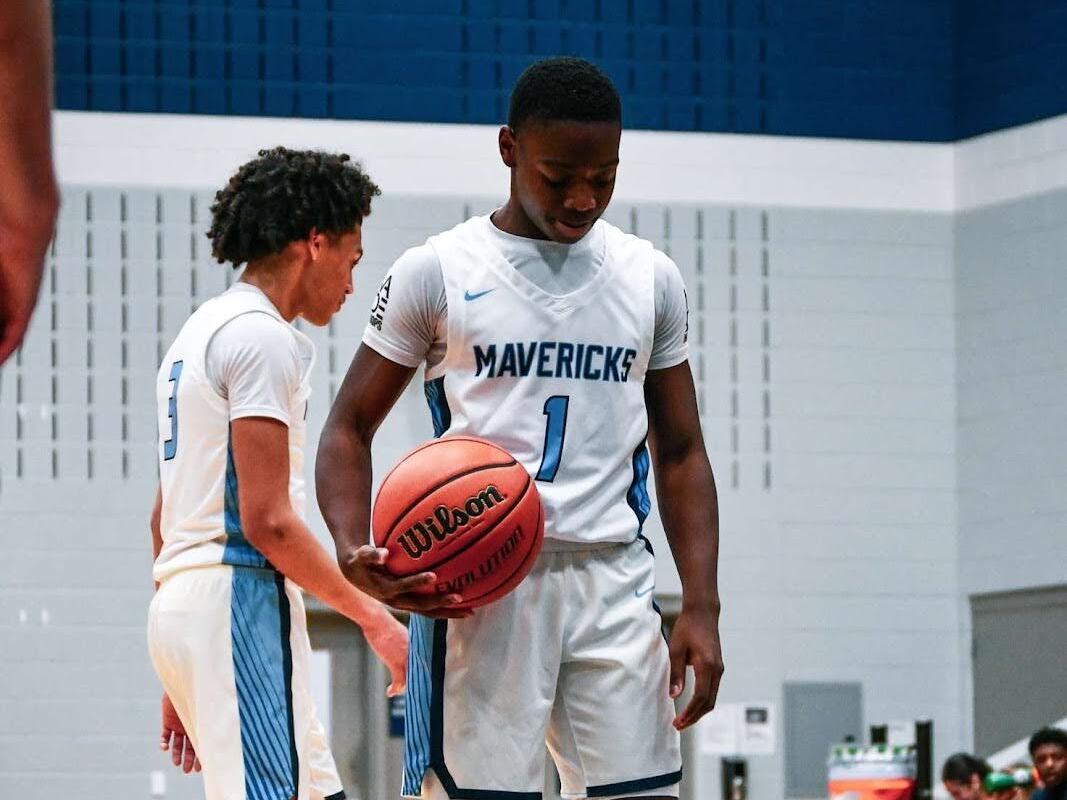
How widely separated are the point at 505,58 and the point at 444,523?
8.77 metres

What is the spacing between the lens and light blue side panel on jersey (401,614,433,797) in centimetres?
302

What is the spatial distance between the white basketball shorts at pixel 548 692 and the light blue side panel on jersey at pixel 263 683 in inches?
17.7

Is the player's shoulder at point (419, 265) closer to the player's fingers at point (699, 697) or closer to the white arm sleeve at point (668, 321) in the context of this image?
the white arm sleeve at point (668, 321)

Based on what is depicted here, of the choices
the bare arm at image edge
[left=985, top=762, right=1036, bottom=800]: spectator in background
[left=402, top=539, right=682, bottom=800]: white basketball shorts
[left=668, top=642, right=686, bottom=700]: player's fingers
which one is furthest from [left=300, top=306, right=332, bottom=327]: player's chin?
[left=985, top=762, right=1036, bottom=800]: spectator in background

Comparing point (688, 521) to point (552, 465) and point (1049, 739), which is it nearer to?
point (552, 465)

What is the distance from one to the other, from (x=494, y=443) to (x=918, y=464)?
875 cm

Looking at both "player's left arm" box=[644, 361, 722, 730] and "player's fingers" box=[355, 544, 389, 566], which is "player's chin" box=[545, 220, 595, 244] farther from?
"player's fingers" box=[355, 544, 389, 566]

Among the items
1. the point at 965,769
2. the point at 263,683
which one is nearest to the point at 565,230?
the point at 263,683

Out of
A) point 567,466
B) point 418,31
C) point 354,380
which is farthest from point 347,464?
point 418,31

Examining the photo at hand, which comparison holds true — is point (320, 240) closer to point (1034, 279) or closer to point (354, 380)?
point (354, 380)

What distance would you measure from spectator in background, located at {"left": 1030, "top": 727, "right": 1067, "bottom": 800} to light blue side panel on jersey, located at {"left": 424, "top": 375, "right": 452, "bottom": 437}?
20.3ft

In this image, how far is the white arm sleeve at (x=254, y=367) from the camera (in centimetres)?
355

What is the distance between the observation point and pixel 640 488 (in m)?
3.17

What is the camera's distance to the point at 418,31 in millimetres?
11211
